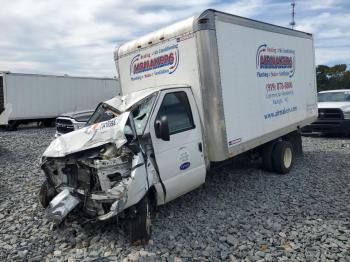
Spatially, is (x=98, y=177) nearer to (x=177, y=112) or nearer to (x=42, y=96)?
(x=177, y=112)

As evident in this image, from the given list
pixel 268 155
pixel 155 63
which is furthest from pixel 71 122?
pixel 268 155

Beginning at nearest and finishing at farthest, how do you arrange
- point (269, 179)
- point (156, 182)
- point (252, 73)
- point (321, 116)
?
point (156, 182) < point (252, 73) < point (269, 179) < point (321, 116)

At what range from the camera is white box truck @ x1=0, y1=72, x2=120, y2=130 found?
1962cm

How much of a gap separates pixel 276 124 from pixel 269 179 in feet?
3.88

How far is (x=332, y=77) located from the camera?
5116 cm

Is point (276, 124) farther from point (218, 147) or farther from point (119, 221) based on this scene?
point (119, 221)

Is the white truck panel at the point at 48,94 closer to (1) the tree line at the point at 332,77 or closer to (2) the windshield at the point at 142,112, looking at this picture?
(2) the windshield at the point at 142,112

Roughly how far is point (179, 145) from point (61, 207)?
1.89 meters

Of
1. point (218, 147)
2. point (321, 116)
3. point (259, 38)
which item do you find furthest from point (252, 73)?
point (321, 116)

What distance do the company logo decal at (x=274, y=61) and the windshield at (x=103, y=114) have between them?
3.02 meters

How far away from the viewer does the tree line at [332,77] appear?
4863cm

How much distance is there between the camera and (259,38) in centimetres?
674

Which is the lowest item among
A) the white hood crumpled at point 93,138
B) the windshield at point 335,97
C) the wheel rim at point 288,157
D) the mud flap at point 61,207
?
the wheel rim at point 288,157

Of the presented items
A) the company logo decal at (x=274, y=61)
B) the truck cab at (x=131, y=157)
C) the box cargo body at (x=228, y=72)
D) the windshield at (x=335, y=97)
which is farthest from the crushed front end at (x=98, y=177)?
the windshield at (x=335, y=97)
